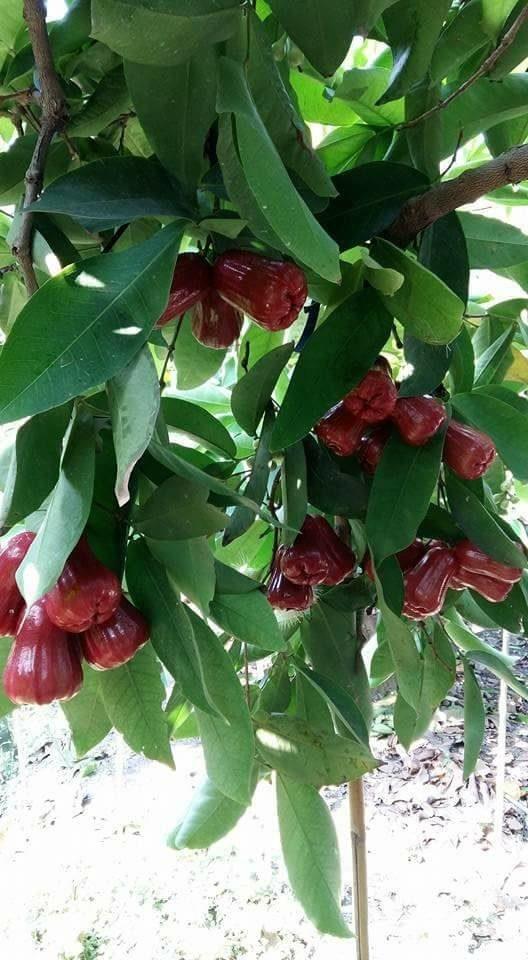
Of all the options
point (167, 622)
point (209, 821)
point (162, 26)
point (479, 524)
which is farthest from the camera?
A: point (209, 821)

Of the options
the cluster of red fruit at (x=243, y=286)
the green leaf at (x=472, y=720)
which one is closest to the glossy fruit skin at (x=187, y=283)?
the cluster of red fruit at (x=243, y=286)

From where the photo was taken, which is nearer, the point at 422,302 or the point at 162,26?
the point at 162,26

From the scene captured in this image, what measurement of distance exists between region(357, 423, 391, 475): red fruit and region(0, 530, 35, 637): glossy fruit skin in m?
0.22

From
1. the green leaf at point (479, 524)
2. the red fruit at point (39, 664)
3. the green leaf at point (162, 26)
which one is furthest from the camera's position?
the green leaf at point (479, 524)

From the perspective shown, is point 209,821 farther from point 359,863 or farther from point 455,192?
point 455,192

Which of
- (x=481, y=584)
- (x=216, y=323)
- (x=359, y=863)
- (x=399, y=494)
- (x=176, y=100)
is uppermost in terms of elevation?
(x=176, y=100)

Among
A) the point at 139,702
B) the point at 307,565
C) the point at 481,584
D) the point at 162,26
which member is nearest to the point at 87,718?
the point at 139,702

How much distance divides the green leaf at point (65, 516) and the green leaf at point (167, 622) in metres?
0.07

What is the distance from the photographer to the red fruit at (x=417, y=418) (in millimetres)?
450

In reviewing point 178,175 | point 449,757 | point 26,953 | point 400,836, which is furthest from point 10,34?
point 449,757

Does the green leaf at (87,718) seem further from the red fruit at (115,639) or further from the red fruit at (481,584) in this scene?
the red fruit at (481,584)

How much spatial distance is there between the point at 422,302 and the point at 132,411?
0.17 m

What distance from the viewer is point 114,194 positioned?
33 centimetres

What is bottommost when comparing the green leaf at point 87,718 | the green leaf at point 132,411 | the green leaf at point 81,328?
the green leaf at point 87,718
